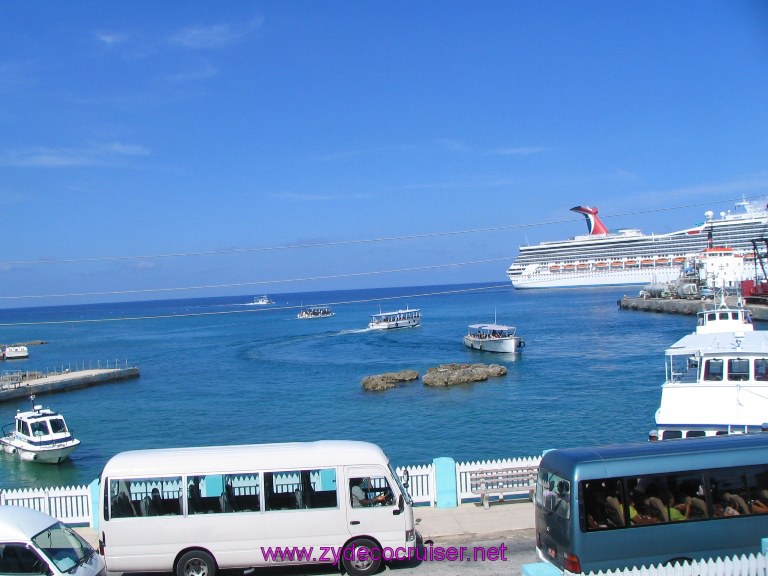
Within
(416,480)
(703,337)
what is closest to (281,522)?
(416,480)

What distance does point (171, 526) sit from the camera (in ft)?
28.6

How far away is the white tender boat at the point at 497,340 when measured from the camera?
2127 inches

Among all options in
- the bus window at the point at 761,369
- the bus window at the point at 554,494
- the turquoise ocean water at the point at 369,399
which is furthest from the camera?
the turquoise ocean water at the point at 369,399

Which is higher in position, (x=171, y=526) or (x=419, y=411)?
(x=171, y=526)

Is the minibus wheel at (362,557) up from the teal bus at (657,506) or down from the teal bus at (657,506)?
down

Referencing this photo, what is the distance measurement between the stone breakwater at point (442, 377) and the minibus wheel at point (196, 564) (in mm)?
29673

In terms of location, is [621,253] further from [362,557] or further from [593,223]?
[362,557]

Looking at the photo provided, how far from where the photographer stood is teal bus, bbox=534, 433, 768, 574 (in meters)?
7.64

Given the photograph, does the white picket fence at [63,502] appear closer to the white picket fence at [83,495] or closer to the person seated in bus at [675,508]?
the white picket fence at [83,495]

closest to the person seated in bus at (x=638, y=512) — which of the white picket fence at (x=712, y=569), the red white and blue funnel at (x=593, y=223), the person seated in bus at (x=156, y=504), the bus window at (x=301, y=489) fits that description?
the white picket fence at (x=712, y=569)

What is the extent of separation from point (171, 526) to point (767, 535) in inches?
278

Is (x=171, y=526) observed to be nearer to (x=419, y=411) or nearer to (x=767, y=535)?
(x=767, y=535)

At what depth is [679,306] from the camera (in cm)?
8325

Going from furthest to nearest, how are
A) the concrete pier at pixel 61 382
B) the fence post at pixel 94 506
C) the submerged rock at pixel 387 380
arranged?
the concrete pier at pixel 61 382, the submerged rock at pixel 387 380, the fence post at pixel 94 506
